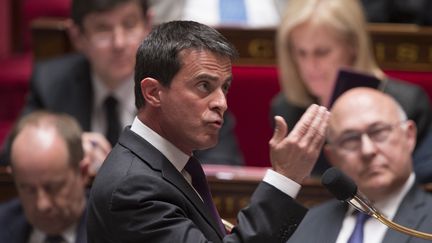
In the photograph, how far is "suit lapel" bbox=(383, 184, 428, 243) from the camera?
6.32 feet

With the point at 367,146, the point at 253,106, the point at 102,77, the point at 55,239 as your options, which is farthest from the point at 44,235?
the point at 253,106

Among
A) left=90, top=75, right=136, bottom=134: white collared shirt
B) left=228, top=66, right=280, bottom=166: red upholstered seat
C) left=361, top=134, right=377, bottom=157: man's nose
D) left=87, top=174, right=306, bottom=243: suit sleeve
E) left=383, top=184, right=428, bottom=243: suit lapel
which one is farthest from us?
left=228, top=66, right=280, bottom=166: red upholstered seat

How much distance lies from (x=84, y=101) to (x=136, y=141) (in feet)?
4.72

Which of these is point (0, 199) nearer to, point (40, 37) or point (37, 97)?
point (37, 97)

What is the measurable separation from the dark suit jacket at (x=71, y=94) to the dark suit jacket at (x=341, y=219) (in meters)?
0.70

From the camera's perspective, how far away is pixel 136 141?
1.42 m

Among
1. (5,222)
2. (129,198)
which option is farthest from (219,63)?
(5,222)

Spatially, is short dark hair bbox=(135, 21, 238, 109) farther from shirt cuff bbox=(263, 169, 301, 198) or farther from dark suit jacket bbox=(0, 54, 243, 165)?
dark suit jacket bbox=(0, 54, 243, 165)

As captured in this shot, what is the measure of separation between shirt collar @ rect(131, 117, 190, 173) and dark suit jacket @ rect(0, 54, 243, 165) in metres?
1.29

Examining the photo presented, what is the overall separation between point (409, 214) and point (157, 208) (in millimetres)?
752

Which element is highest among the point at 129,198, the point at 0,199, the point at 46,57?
the point at 129,198

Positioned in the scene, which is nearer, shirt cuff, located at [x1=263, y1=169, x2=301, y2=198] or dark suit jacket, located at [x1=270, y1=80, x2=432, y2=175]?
shirt cuff, located at [x1=263, y1=169, x2=301, y2=198]

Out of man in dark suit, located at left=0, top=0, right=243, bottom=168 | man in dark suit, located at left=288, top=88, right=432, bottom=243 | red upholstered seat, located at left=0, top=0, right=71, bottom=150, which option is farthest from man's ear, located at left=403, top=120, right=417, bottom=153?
red upholstered seat, located at left=0, top=0, right=71, bottom=150

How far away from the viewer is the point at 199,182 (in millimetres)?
1486
